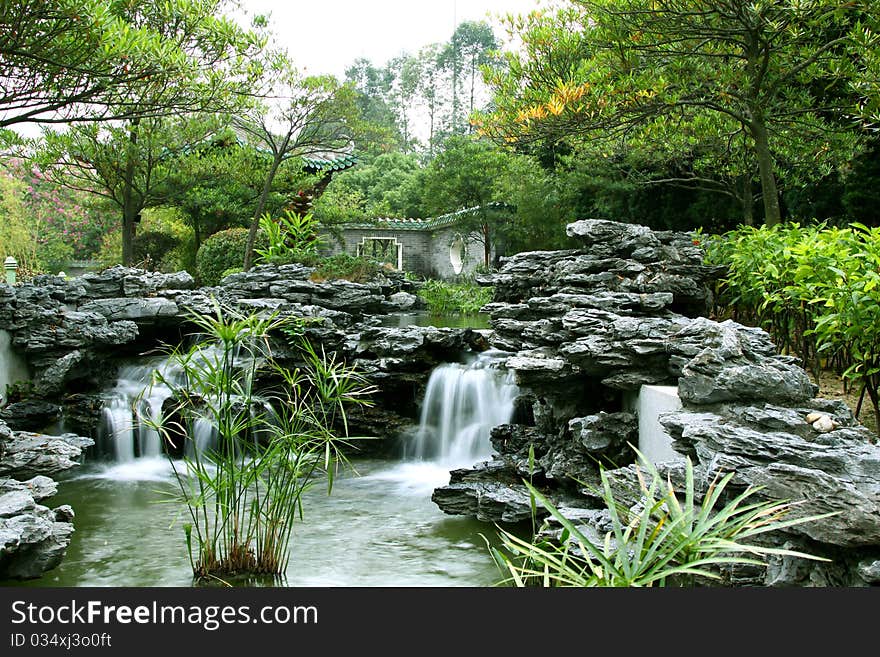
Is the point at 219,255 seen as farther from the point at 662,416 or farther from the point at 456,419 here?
the point at 662,416

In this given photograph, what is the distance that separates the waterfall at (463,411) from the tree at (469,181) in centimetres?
947

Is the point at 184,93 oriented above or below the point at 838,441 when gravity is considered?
above

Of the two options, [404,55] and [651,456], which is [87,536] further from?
[404,55]

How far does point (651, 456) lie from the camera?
405 centimetres

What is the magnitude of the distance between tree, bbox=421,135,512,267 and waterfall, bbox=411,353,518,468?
947cm

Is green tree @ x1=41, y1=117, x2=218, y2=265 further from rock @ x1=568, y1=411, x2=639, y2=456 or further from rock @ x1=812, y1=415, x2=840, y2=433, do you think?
rock @ x1=812, y1=415, x2=840, y2=433

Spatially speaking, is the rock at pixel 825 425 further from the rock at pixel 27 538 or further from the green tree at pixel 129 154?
the green tree at pixel 129 154

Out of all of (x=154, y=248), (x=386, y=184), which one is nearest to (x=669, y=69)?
(x=154, y=248)

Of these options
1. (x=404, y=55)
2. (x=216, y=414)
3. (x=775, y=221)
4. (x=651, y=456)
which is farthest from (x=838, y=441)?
(x=404, y=55)

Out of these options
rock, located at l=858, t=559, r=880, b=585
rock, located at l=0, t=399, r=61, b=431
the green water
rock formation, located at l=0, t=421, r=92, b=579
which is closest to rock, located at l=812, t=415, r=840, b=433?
rock, located at l=858, t=559, r=880, b=585

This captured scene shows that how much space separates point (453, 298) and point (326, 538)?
9.29 metres

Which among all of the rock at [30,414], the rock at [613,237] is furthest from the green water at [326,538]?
the rock at [613,237]

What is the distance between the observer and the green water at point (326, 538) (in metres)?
3.97

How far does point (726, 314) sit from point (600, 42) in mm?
2514
